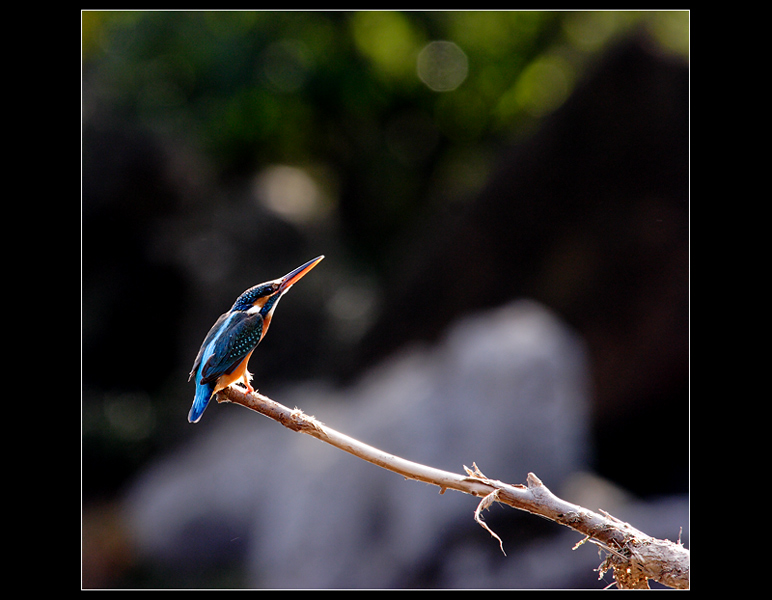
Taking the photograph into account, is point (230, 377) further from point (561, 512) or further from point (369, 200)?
point (369, 200)

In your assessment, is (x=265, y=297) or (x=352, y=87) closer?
(x=265, y=297)

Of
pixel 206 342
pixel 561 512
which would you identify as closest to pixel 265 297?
pixel 206 342

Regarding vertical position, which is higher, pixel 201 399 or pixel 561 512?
pixel 201 399

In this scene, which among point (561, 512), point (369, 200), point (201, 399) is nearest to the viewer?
point (561, 512)

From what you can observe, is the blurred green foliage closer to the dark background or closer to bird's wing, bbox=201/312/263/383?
the dark background

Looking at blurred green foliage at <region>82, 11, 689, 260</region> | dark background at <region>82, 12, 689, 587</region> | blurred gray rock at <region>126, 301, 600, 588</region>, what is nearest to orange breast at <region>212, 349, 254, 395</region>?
blurred gray rock at <region>126, 301, 600, 588</region>

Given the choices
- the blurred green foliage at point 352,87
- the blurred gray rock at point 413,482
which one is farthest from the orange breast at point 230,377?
the blurred green foliage at point 352,87

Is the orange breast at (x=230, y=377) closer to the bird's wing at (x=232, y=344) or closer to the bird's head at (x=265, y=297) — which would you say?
the bird's wing at (x=232, y=344)

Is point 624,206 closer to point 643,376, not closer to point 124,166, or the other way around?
point 643,376
